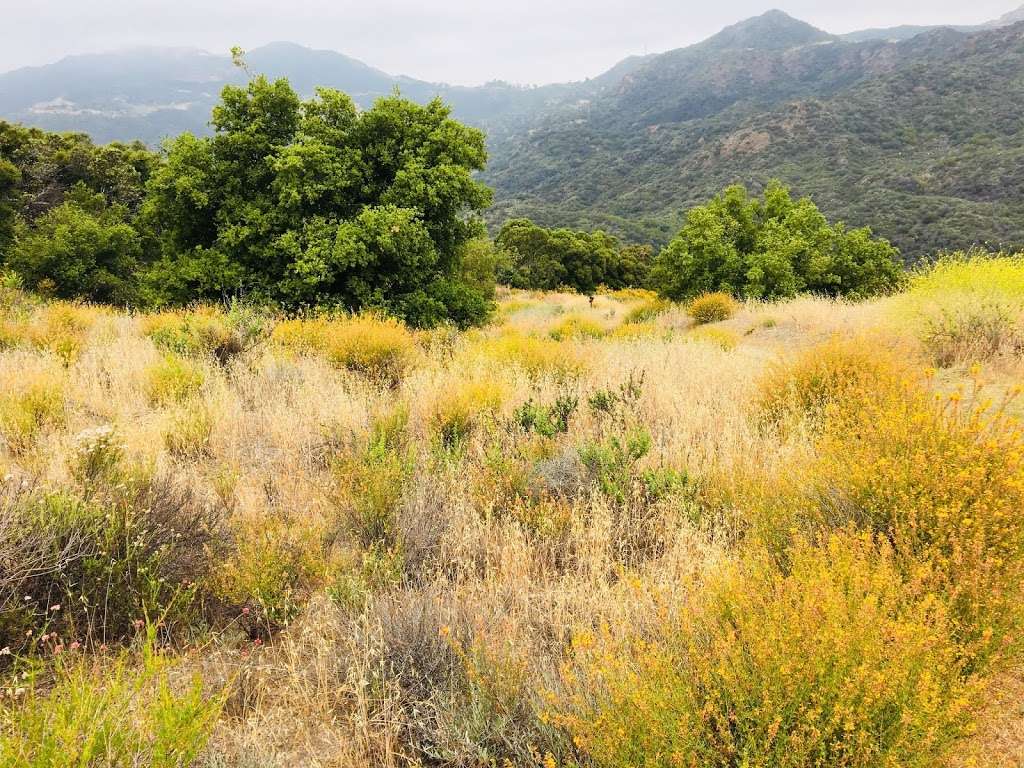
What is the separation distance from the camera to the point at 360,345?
7.02m

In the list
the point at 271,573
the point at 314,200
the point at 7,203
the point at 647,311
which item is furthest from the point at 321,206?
the point at 7,203

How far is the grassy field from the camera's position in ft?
5.13

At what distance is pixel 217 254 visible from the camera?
11.2 metres

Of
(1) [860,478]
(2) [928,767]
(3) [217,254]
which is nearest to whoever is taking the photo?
(2) [928,767]

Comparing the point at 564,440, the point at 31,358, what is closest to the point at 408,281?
the point at 31,358

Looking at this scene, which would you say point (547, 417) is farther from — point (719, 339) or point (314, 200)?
point (314, 200)

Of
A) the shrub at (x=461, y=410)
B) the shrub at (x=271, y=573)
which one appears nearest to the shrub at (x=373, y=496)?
the shrub at (x=271, y=573)

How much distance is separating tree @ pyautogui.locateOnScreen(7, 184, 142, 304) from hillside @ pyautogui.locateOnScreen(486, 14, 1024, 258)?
157 feet

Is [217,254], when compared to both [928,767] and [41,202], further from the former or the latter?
[41,202]

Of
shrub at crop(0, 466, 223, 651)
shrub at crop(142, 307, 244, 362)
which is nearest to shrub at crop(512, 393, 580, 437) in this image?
shrub at crop(0, 466, 223, 651)

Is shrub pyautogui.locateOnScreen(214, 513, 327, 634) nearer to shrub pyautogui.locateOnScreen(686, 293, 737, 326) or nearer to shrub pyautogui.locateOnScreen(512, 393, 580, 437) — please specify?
shrub pyautogui.locateOnScreen(512, 393, 580, 437)

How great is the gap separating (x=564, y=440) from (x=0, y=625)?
361 centimetres

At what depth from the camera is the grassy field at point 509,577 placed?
1.56 metres

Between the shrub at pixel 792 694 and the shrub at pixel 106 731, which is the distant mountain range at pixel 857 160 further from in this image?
the shrub at pixel 792 694
